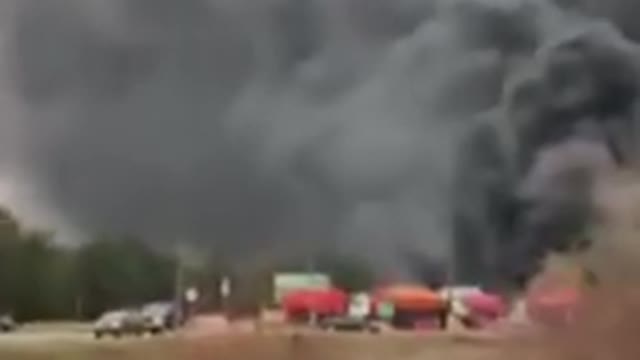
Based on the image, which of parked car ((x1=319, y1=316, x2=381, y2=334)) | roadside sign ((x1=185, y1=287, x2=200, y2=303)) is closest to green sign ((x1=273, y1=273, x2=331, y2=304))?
parked car ((x1=319, y1=316, x2=381, y2=334))

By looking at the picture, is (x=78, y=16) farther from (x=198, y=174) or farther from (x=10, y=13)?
(x=198, y=174)

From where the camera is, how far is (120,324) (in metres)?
11.4

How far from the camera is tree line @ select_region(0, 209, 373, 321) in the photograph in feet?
37.9

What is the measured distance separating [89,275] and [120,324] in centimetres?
51

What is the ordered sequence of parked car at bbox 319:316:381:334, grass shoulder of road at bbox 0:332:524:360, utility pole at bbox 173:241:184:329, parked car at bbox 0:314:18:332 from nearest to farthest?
1. grass shoulder of road at bbox 0:332:524:360
2. parked car at bbox 319:316:381:334
3. utility pole at bbox 173:241:184:329
4. parked car at bbox 0:314:18:332

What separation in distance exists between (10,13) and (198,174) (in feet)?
6.65

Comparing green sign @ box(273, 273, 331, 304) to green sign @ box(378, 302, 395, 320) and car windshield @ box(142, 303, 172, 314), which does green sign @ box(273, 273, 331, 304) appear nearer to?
green sign @ box(378, 302, 395, 320)

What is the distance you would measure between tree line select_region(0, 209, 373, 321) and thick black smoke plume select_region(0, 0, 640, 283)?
27 cm

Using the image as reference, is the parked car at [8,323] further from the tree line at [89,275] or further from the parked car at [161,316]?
the parked car at [161,316]

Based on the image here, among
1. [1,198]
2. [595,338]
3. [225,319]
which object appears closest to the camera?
[595,338]

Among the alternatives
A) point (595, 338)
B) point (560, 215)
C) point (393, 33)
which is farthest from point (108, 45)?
point (595, 338)

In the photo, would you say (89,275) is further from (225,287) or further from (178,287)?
(225,287)

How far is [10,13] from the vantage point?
1258cm

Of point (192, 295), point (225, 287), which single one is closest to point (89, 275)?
point (192, 295)
